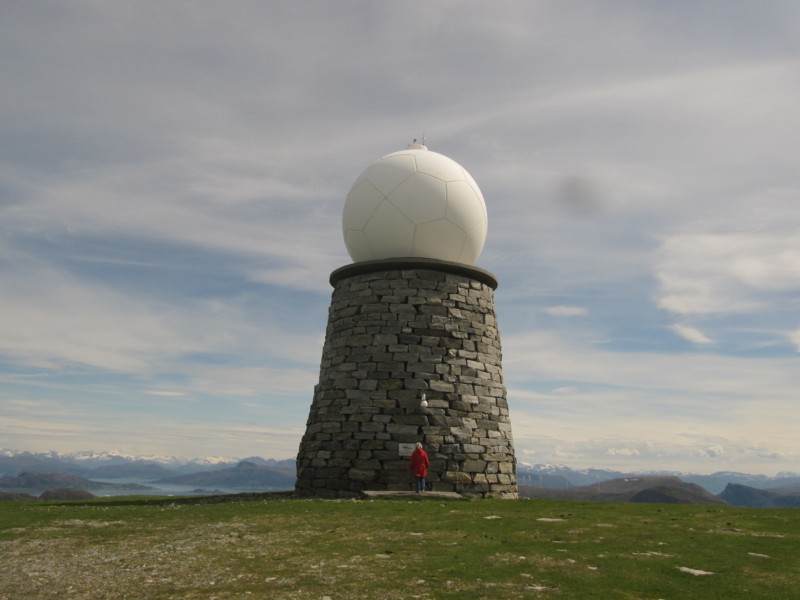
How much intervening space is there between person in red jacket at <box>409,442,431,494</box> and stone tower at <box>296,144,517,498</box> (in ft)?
2.49

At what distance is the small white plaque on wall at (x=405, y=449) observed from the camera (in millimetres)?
16547

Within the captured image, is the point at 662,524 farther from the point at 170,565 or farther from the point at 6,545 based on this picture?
the point at 6,545

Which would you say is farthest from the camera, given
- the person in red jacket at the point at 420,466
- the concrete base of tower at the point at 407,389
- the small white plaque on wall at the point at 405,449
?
the concrete base of tower at the point at 407,389

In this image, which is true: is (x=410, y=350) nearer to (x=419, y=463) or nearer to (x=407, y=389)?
(x=407, y=389)

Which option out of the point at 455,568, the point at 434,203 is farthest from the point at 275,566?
the point at 434,203

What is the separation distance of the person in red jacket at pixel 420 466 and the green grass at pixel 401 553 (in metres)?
2.18

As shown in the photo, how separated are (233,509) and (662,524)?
8.58 metres

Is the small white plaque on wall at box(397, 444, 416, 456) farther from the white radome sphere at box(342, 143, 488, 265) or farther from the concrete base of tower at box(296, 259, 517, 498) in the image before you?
the white radome sphere at box(342, 143, 488, 265)

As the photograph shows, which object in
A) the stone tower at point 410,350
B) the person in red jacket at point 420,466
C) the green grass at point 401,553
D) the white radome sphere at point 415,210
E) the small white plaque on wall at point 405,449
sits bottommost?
the green grass at point 401,553

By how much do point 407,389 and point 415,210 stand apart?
534cm

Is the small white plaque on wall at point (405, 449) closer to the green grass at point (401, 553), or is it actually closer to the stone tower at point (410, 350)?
the stone tower at point (410, 350)

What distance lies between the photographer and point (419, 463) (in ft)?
51.3

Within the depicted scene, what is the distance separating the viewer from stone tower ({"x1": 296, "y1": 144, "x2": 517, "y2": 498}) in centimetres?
1684

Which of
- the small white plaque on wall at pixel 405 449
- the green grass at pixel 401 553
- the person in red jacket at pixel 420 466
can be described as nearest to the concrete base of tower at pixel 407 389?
the small white plaque on wall at pixel 405 449
